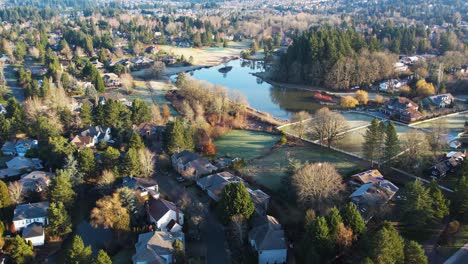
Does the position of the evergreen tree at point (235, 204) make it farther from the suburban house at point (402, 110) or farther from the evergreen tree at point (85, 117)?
the suburban house at point (402, 110)

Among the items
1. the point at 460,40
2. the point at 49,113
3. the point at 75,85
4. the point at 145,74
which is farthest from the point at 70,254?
the point at 460,40

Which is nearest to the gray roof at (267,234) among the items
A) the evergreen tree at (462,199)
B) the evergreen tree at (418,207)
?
the evergreen tree at (418,207)

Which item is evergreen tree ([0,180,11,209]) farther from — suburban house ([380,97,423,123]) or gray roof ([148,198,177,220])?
suburban house ([380,97,423,123])

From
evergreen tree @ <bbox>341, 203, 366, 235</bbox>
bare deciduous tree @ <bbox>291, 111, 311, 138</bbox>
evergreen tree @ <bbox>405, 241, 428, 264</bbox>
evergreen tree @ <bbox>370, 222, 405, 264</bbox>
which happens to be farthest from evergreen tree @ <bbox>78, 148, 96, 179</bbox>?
evergreen tree @ <bbox>405, 241, 428, 264</bbox>

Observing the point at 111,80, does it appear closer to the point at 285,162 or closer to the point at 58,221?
the point at 285,162

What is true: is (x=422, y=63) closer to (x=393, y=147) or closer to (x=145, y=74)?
(x=393, y=147)

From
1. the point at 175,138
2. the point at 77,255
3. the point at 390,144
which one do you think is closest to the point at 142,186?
the point at 175,138
